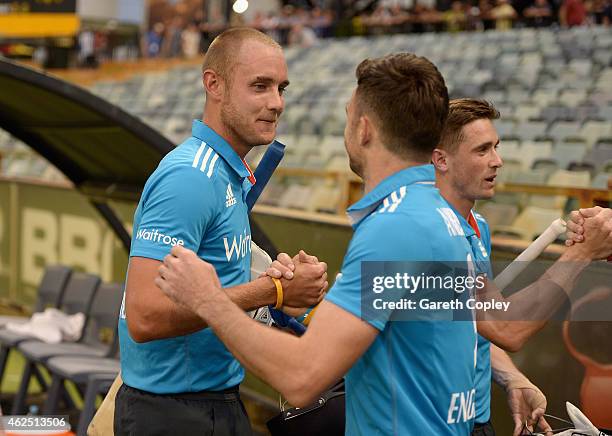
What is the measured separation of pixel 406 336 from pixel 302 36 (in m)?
21.3

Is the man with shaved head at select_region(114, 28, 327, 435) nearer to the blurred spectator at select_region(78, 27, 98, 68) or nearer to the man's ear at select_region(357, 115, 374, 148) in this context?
the man's ear at select_region(357, 115, 374, 148)

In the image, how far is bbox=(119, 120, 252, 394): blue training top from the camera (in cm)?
225

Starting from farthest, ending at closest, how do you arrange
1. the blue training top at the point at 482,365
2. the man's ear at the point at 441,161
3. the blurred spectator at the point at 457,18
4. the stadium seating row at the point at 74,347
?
1. the blurred spectator at the point at 457,18
2. the stadium seating row at the point at 74,347
3. the man's ear at the point at 441,161
4. the blue training top at the point at 482,365

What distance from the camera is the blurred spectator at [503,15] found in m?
19.0

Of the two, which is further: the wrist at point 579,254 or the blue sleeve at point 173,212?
the wrist at point 579,254

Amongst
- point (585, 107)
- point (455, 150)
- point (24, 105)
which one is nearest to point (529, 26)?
point (585, 107)

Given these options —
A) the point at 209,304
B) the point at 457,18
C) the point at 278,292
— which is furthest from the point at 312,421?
the point at 457,18

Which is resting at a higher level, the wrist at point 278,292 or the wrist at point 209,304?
the wrist at point 209,304

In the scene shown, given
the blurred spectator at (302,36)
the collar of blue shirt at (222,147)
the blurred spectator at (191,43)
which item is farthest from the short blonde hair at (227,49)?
the blurred spectator at (191,43)

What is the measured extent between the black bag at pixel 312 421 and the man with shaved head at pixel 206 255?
0.38 ft

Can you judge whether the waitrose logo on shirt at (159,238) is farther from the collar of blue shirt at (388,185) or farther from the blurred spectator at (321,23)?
the blurred spectator at (321,23)

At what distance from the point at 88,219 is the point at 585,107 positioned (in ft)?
21.5

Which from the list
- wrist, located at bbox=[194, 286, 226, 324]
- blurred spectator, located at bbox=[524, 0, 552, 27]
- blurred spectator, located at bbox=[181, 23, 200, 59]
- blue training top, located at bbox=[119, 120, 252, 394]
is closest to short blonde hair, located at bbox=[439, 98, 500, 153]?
blue training top, located at bbox=[119, 120, 252, 394]

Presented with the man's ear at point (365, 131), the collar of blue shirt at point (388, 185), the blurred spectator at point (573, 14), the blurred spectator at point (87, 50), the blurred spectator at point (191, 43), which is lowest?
the blurred spectator at point (87, 50)
